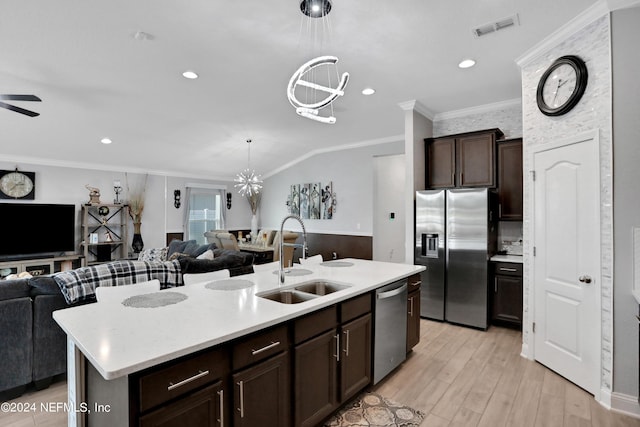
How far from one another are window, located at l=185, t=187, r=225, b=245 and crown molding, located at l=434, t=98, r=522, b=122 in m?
6.20

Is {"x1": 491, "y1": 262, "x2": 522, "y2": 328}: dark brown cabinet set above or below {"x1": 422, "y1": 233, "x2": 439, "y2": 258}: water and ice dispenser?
below

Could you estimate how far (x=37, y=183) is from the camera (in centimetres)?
640

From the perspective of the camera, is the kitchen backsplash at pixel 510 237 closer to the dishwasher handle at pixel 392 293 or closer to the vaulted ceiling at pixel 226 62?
the vaulted ceiling at pixel 226 62

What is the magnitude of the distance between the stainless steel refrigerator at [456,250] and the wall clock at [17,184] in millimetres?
7212

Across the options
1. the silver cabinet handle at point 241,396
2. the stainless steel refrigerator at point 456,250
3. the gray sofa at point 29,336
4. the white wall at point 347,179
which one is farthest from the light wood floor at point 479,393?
the white wall at point 347,179

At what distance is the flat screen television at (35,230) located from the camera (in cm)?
602

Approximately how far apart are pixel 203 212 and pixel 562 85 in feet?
26.4

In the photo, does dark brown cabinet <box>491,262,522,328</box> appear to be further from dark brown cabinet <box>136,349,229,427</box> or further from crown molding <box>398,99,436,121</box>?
dark brown cabinet <box>136,349,229,427</box>

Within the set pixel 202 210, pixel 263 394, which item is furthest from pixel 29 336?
pixel 202 210

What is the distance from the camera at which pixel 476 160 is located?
442 cm

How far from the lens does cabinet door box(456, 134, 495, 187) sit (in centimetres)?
431

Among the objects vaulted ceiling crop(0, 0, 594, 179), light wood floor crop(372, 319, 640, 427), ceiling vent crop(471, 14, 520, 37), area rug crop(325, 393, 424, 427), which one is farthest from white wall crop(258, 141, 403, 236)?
area rug crop(325, 393, 424, 427)

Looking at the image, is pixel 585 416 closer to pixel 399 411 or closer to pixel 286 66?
pixel 399 411

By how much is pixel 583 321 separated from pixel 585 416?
732 mm
